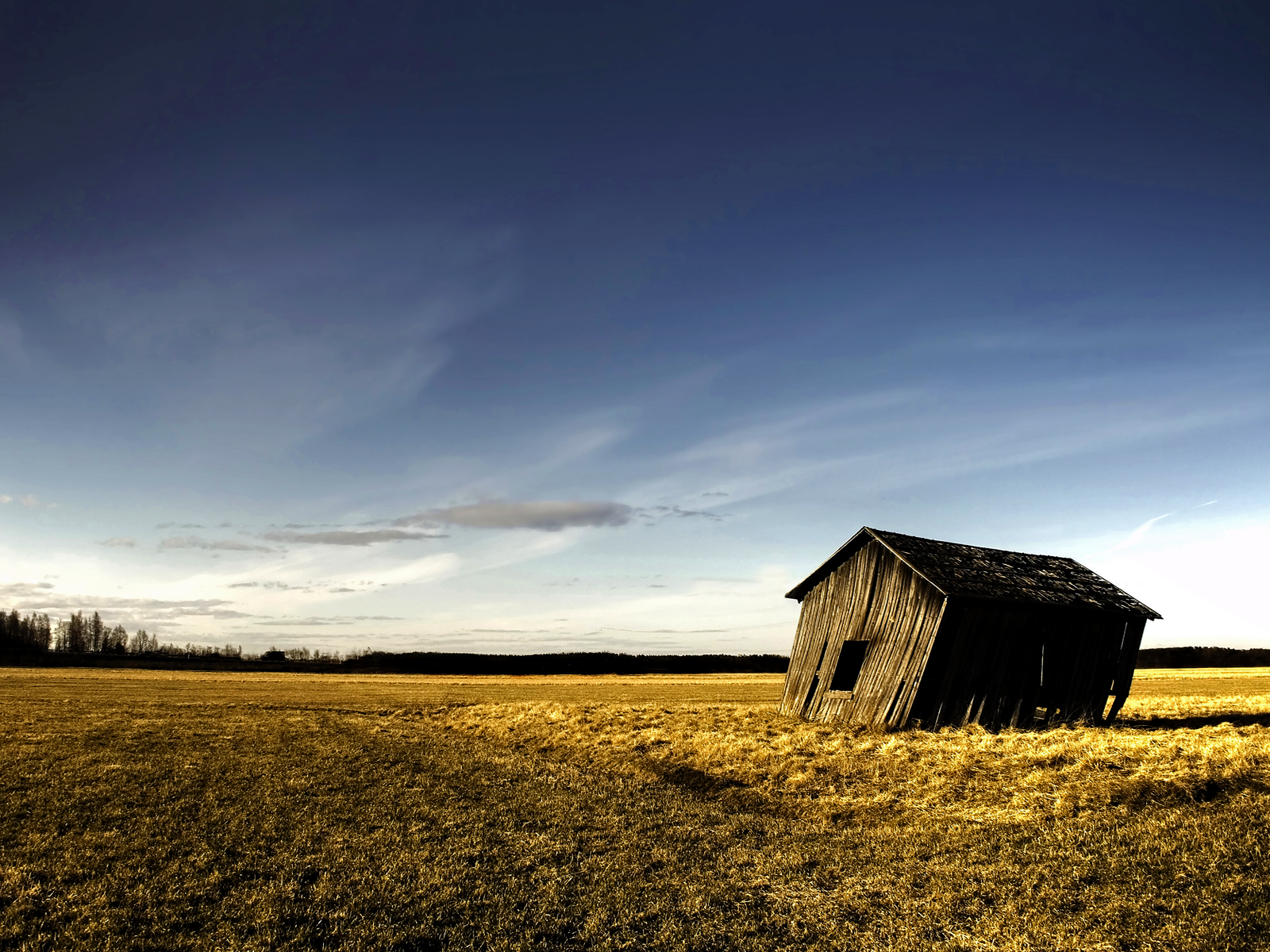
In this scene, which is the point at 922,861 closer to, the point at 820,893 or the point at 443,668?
the point at 820,893

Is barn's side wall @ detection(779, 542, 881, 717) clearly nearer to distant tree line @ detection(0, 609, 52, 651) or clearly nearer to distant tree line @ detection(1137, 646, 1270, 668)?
distant tree line @ detection(1137, 646, 1270, 668)

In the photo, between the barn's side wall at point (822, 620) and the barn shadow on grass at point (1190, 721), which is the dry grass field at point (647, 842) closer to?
the barn shadow on grass at point (1190, 721)

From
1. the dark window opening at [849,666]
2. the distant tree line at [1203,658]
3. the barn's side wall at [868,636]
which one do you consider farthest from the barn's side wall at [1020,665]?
the distant tree line at [1203,658]

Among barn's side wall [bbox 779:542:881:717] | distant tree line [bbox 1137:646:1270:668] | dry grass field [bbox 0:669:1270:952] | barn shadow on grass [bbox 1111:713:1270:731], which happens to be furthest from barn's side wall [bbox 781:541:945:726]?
distant tree line [bbox 1137:646:1270:668]

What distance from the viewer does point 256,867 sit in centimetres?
1001

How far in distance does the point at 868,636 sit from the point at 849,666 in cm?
339

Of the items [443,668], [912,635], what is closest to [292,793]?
[912,635]

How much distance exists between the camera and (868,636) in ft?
82.4

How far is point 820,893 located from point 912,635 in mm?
15434

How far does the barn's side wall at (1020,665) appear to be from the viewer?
22703 millimetres

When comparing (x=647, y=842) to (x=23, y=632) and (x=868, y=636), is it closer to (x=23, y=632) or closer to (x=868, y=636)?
(x=868, y=636)

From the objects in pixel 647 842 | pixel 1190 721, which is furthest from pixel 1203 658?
pixel 647 842

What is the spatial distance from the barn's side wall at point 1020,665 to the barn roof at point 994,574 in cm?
42

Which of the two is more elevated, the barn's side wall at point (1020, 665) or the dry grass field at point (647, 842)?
the barn's side wall at point (1020, 665)
